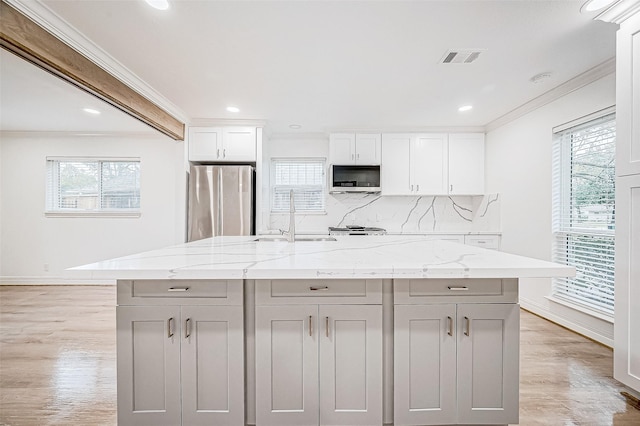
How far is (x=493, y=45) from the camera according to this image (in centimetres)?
224

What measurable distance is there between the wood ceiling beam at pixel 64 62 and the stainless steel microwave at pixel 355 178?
2.40 meters

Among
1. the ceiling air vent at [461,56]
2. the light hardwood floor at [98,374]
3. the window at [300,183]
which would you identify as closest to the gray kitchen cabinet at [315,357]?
the light hardwood floor at [98,374]

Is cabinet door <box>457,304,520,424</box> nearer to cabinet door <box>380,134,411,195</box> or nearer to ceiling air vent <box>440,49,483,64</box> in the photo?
ceiling air vent <box>440,49,483,64</box>

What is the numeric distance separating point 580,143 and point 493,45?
1.56 metres

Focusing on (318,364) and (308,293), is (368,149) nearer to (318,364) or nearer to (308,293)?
(308,293)

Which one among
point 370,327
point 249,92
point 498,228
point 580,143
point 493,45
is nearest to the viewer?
point 370,327

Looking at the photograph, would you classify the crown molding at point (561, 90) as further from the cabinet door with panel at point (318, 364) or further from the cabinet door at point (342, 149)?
the cabinet door with panel at point (318, 364)

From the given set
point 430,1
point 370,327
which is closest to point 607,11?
point 430,1

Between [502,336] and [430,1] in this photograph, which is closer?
[502,336]

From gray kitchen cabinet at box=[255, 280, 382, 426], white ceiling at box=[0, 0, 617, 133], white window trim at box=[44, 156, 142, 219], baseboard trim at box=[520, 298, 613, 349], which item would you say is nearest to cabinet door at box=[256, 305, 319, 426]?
gray kitchen cabinet at box=[255, 280, 382, 426]

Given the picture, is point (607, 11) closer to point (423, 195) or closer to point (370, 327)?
point (370, 327)

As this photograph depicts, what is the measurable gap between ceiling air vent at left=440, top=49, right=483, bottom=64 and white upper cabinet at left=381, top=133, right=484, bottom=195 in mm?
1962

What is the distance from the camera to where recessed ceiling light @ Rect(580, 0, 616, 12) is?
1.79 metres

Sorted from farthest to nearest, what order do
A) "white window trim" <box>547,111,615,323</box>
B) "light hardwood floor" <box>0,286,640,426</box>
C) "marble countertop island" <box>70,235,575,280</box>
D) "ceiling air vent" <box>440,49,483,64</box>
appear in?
1. "white window trim" <box>547,111,615,323</box>
2. "ceiling air vent" <box>440,49,483,64</box>
3. "light hardwood floor" <box>0,286,640,426</box>
4. "marble countertop island" <box>70,235,575,280</box>
